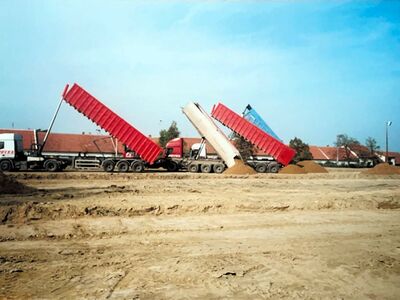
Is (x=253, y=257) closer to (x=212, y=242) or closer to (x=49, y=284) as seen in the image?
(x=212, y=242)

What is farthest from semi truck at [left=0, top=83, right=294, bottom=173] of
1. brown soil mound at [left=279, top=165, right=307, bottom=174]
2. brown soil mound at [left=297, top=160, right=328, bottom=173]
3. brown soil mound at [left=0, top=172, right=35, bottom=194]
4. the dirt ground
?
the dirt ground

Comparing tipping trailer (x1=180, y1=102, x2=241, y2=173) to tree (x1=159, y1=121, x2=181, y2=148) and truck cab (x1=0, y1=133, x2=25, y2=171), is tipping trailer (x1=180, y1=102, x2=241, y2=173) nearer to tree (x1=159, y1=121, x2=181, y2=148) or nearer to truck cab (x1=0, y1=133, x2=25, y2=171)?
truck cab (x1=0, y1=133, x2=25, y2=171)

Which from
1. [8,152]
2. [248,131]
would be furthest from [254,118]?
[8,152]

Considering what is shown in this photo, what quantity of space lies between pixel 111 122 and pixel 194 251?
17233mm

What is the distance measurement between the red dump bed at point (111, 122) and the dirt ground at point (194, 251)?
12.2 m

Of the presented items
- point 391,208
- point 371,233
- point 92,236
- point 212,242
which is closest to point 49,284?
point 92,236

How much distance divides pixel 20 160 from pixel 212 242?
19.1m

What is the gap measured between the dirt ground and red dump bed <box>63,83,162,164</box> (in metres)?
12.2

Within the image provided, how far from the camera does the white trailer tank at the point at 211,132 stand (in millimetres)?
23328

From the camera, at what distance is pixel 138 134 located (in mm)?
21750

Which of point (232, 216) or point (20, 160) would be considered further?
point (20, 160)

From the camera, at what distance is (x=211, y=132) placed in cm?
2334

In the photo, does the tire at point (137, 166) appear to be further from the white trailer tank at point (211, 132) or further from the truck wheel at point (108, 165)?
the white trailer tank at point (211, 132)

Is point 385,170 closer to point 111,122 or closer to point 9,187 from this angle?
point 111,122
